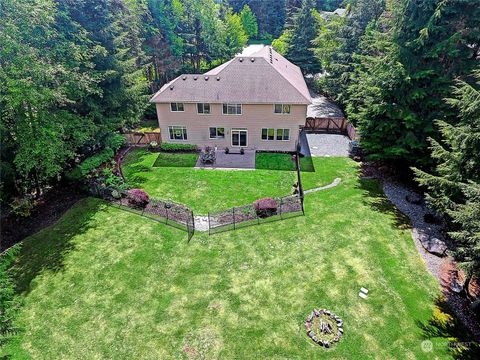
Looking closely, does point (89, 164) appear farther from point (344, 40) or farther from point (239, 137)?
point (344, 40)

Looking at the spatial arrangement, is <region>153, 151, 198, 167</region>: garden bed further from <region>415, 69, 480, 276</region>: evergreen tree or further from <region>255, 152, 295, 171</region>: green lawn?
<region>415, 69, 480, 276</region>: evergreen tree

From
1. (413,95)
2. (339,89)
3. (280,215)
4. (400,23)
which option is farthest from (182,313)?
(339,89)

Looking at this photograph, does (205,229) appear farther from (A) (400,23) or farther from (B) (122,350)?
(A) (400,23)

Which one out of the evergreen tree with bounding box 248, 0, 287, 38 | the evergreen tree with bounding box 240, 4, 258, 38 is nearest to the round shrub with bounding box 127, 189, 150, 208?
the evergreen tree with bounding box 240, 4, 258, 38

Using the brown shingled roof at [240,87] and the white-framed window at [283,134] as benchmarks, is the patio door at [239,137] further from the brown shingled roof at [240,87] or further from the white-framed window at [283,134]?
the white-framed window at [283,134]

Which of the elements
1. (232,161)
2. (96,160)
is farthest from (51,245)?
(232,161)

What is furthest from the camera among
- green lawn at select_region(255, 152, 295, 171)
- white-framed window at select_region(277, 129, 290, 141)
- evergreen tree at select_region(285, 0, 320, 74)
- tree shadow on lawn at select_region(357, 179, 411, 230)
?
evergreen tree at select_region(285, 0, 320, 74)
